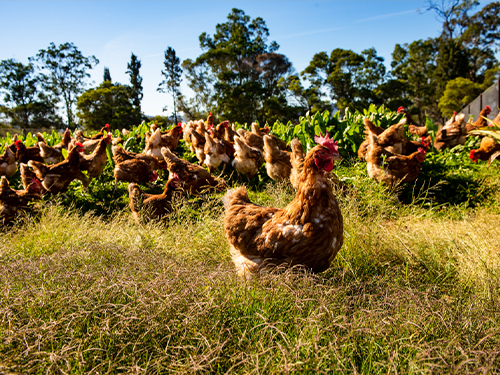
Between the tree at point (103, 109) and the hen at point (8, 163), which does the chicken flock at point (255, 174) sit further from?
the tree at point (103, 109)

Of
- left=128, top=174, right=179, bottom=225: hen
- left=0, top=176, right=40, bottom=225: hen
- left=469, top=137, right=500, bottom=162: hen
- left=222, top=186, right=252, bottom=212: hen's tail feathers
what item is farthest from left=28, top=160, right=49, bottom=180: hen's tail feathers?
left=469, top=137, right=500, bottom=162: hen

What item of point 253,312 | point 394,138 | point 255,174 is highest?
point 394,138

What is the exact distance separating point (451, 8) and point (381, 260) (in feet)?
125

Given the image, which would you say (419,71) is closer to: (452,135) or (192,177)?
(452,135)

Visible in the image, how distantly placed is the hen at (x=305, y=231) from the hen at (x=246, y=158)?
11.5 feet

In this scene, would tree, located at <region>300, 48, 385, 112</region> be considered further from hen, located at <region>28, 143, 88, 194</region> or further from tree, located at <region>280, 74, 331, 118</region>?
hen, located at <region>28, 143, 88, 194</region>

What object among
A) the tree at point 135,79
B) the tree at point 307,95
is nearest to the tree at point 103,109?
the tree at point 135,79

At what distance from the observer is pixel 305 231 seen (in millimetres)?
2287

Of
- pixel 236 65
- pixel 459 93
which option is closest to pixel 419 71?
pixel 459 93

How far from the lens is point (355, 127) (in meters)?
6.51

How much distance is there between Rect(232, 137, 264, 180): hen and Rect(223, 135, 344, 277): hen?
11.5ft

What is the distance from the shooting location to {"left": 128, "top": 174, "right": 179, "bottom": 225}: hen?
14.1ft

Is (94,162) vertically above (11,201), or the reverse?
(94,162)

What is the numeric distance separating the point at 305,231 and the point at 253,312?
844 mm
